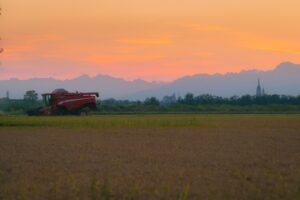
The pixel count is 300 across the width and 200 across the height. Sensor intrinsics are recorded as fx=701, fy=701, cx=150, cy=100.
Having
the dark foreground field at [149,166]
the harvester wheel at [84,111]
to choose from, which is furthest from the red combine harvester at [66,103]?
the dark foreground field at [149,166]

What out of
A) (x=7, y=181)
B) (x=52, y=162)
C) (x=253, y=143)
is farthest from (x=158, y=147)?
(x=7, y=181)

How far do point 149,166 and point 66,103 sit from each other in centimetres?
3934

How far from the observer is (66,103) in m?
58.0

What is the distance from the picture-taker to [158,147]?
26.5m

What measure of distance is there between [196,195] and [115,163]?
631 centimetres

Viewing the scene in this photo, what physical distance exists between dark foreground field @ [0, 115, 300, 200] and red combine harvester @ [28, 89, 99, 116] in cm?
2321

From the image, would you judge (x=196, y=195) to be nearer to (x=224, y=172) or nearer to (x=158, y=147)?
(x=224, y=172)

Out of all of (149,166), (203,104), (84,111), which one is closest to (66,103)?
(84,111)

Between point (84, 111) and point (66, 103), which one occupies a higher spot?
point (66, 103)

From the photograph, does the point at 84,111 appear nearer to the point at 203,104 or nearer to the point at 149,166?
the point at 149,166

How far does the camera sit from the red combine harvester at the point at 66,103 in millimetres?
58094

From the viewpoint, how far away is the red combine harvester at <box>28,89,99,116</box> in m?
58.1

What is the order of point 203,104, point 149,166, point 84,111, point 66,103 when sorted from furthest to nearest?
point 203,104 → point 84,111 → point 66,103 → point 149,166

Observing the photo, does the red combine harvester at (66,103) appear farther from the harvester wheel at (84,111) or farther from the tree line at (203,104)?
the tree line at (203,104)
